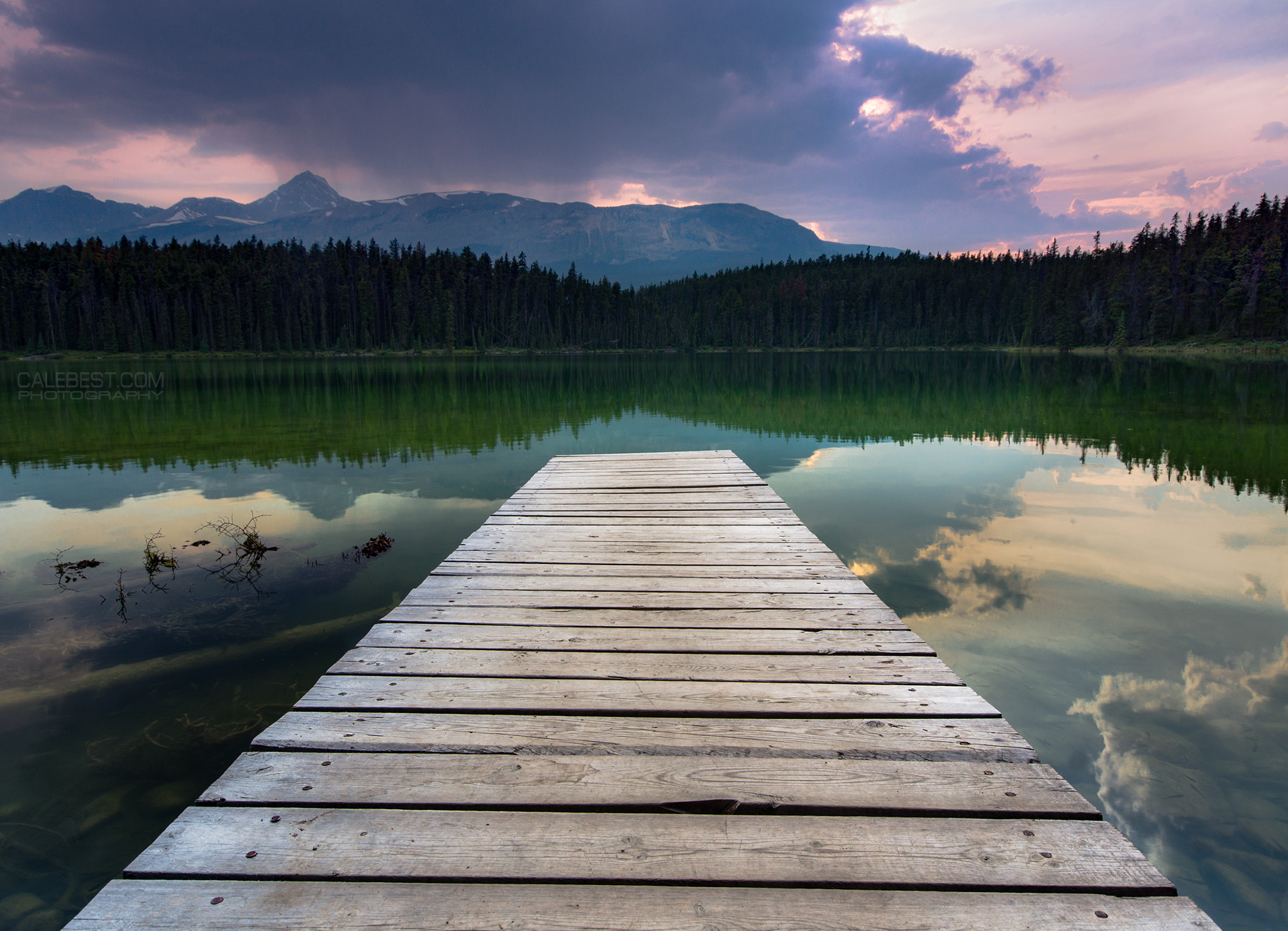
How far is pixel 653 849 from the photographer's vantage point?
6.91ft

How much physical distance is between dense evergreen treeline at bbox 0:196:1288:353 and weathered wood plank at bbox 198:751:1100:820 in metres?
91.9

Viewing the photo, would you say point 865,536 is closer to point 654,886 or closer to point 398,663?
point 398,663

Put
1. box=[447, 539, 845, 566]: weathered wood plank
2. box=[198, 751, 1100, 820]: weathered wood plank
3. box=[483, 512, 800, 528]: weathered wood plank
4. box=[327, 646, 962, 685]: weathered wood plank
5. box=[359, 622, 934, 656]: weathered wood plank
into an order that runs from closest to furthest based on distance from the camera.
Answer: box=[198, 751, 1100, 820]: weathered wood plank < box=[327, 646, 962, 685]: weathered wood plank < box=[359, 622, 934, 656]: weathered wood plank < box=[447, 539, 845, 566]: weathered wood plank < box=[483, 512, 800, 528]: weathered wood plank

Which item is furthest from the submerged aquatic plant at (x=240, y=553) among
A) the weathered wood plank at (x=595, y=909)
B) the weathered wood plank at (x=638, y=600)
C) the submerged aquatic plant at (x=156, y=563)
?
the weathered wood plank at (x=595, y=909)

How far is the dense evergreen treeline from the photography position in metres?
78.6

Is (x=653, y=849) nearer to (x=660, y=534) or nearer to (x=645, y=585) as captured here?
(x=645, y=585)

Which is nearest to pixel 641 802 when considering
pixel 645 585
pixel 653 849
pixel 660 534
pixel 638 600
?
pixel 653 849

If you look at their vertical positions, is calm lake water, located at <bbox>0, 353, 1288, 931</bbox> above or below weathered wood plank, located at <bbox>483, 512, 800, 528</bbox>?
below

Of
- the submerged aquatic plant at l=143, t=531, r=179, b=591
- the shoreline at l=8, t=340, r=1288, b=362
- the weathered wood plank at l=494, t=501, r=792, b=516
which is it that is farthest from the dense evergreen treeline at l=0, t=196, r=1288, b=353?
the submerged aquatic plant at l=143, t=531, r=179, b=591

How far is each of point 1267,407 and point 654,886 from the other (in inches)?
1052

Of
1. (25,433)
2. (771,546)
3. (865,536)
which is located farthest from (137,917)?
(25,433)

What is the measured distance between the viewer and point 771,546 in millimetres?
5809

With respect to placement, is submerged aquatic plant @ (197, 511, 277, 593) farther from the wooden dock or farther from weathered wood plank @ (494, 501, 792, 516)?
the wooden dock

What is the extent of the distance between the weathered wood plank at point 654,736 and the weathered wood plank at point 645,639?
0.76 m
